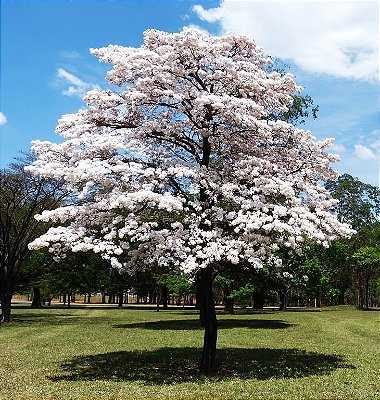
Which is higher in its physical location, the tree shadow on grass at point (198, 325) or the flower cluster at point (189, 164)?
the flower cluster at point (189, 164)

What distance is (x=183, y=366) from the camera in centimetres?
1564

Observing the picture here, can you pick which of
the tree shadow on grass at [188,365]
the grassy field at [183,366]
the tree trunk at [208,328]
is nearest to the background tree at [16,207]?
the grassy field at [183,366]

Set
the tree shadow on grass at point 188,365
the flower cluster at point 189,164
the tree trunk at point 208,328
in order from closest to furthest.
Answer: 1. the flower cluster at point 189,164
2. the tree shadow on grass at point 188,365
3. the tree trunk at point 208,328

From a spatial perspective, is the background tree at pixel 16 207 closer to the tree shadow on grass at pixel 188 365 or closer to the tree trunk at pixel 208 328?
the tree shadow on grass at pixel 188 365

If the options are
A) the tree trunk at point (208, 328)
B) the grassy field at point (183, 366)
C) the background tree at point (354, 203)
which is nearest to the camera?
the grassy field at point (183, 366)

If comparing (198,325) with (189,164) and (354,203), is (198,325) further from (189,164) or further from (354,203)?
(354,203)

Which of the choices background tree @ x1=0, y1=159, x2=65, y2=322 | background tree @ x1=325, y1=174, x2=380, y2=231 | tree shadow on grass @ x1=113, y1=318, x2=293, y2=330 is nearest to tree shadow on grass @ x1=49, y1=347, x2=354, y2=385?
tree shadow on grass @ x1=113, y1=318, x2=293, y2=330

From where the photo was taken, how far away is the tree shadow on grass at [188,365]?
1392cm

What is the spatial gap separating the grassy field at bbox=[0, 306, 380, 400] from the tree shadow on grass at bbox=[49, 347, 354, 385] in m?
0.03

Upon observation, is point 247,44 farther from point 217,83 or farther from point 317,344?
point 317,344

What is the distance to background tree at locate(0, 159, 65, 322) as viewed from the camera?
3591cm

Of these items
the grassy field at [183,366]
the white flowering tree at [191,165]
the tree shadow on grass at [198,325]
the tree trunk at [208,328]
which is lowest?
the grassy field at [183,366]

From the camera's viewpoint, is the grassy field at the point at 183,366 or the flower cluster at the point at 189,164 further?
the flower cluster at the point at 189,164

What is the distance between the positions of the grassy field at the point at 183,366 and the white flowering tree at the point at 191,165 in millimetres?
1961
